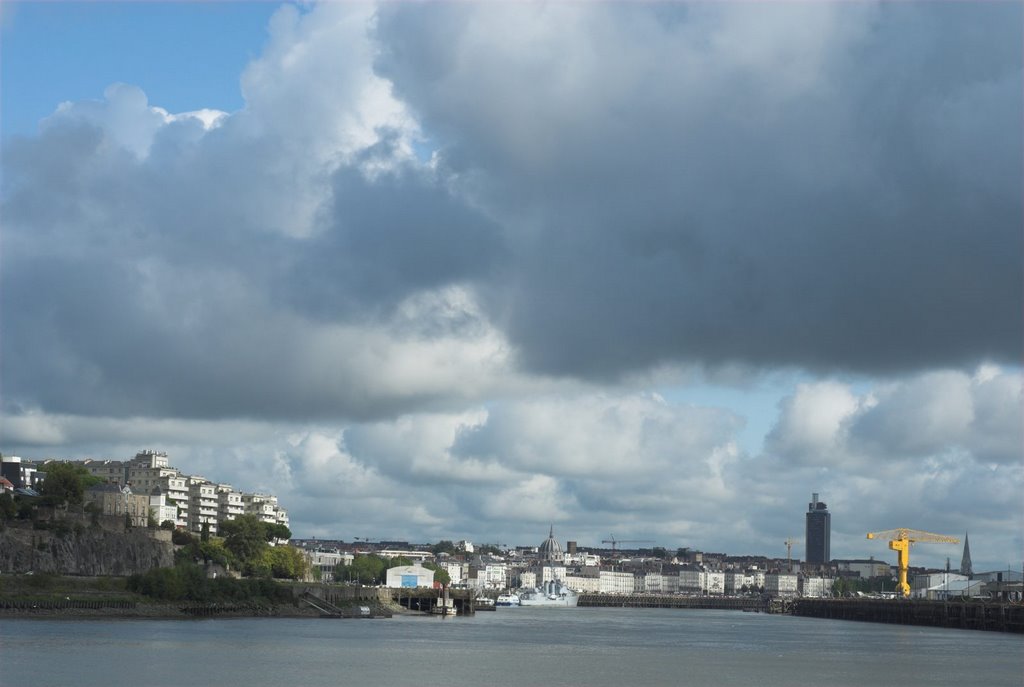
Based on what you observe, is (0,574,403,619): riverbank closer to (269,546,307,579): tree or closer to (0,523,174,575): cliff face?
(0,523,174,575): cliff face

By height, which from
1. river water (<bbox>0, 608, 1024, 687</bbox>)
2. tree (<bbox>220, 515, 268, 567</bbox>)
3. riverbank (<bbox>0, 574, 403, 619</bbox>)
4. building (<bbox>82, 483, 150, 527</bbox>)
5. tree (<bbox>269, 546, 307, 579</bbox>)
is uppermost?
building (<bbox>82, 483, 150, 527</bbox>)

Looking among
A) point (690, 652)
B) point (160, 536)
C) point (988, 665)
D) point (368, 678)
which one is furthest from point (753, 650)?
point (160, 536)

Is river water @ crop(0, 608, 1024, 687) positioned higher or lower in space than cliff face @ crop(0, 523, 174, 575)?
lower

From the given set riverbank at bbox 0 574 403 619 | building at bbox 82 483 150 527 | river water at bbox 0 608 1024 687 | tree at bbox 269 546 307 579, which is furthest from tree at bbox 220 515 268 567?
river water at bbox 0 608 1024 687

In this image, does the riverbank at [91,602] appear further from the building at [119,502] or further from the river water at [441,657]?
the building at [119,502]

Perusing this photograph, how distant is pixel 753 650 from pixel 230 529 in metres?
78.3

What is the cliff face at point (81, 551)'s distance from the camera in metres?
140

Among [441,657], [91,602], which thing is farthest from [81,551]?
Answer: [441,657]

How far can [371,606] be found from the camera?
179 metres

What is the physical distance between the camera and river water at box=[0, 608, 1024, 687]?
8119 centimetres

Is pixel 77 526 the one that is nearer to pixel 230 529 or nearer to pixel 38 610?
pixel 38 610

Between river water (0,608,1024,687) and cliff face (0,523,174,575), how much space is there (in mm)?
15487

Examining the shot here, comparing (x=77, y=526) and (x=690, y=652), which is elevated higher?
(x=77, y=526)

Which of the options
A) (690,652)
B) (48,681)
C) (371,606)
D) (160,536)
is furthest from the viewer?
(371,606)
